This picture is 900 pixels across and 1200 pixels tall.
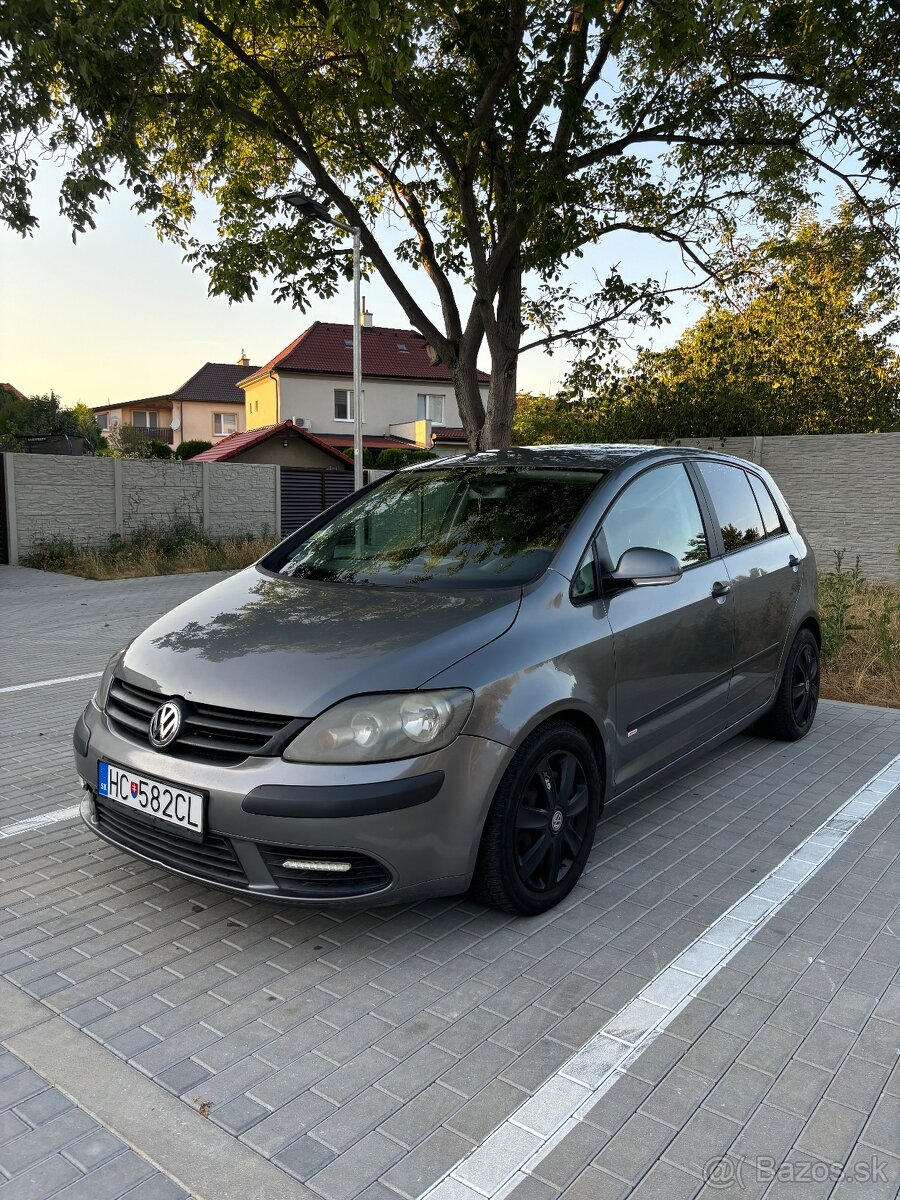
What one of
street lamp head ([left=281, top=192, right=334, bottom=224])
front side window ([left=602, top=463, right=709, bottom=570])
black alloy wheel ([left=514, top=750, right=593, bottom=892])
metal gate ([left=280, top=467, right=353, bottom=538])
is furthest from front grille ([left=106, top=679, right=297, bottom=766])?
metal gate ([left=280, top=467, right=353, bottom=538])

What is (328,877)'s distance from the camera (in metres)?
2.82

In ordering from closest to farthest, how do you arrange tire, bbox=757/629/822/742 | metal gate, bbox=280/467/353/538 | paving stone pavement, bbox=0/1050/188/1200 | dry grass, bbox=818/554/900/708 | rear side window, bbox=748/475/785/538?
1. paving stone pavement, bbox=0/1050/188/1200
2. rear side window, bbox=748/475/785/538
3. tire, bbox=757/629/822/742
4. dry grass, bbox=818/554/900/708
5. metal gate, bbox=280/467/353/538

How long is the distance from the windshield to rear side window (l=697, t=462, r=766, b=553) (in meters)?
0.97

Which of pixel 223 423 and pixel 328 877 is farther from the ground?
pixel 223 423

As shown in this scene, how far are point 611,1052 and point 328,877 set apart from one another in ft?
3.17

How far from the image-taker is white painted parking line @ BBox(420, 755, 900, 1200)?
204 centimetres

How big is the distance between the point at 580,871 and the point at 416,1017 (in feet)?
3.13

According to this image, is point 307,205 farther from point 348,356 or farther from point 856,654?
point 348,356

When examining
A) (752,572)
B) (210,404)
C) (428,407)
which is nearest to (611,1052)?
(752,572)

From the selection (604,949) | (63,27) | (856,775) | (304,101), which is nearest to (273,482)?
(304,101)

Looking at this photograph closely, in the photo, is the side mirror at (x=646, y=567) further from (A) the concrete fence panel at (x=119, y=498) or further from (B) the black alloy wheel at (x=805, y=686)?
(A) the concrete fence panel at (x=119, y=498)

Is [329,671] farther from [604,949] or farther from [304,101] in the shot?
[304,101]

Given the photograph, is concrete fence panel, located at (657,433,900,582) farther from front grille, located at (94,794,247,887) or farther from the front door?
front grille, located at (94,794,247,887)

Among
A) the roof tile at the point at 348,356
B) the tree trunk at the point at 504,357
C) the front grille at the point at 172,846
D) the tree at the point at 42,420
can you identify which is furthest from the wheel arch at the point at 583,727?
the tree at the point at 42,420
